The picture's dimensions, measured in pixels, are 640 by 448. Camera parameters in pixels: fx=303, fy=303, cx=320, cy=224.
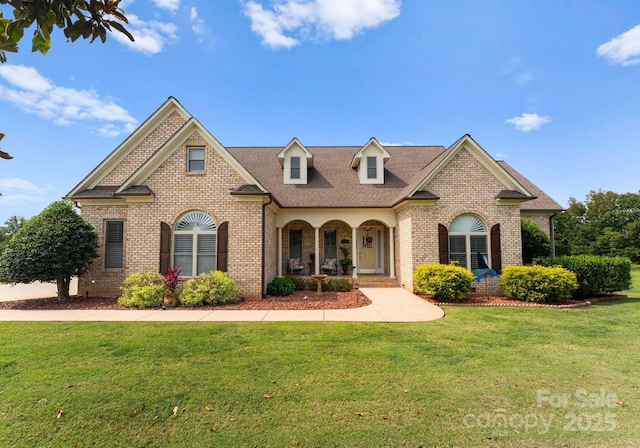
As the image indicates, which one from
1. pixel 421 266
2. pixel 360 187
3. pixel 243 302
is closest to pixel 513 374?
pixel 421 266

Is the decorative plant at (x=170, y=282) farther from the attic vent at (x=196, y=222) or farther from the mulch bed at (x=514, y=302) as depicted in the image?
the mulch bed at (x=514, y=302)

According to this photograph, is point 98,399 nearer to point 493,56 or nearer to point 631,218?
point 493,56

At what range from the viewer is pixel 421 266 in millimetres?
12148

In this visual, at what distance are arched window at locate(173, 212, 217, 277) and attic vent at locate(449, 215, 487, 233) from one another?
32.3 feet

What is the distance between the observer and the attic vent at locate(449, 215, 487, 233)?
12.8 meters

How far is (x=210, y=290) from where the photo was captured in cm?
1026

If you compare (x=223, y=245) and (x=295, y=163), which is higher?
(x=295, y=163)

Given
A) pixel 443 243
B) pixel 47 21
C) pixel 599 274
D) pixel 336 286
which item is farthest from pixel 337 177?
pixel 47 21

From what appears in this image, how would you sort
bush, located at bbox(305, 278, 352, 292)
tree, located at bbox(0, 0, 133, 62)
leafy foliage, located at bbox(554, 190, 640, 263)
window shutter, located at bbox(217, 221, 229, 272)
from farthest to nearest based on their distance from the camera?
leafy foliage, located at bbox(554, 190, 640, 263) < bush, located at bbox(305, 278, 352, 292) < window shutter, located at bbox(217, 221, 229, 272) < tree, located at bbox(0, 0, 133, 62)

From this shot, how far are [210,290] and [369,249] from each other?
32.0 ft

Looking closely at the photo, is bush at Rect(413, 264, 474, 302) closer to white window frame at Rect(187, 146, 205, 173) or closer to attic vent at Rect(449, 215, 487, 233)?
attic vent at Rect(449, 215, 487, 233)

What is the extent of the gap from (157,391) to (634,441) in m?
5.58

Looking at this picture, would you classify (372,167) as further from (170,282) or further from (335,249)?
(170,282)

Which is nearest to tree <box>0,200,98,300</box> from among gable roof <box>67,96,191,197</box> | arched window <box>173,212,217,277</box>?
gable roof <box>67,96,191,197</box>
